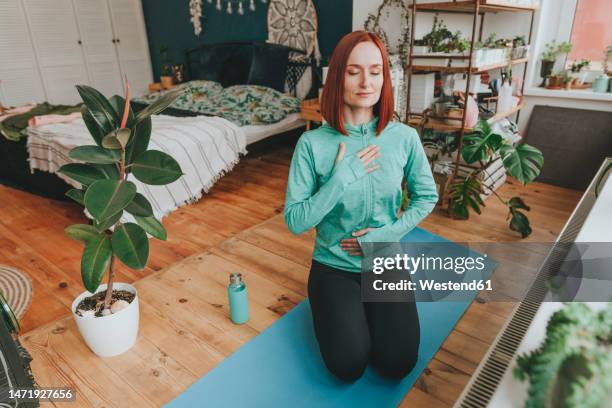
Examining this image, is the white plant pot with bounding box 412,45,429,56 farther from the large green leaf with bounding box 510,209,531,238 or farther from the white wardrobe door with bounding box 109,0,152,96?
the white wardrobe door with bounding box 109,0,152,96

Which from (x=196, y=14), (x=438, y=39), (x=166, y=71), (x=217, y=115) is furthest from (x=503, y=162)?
(x=166, y=71)

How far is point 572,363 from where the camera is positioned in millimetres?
533

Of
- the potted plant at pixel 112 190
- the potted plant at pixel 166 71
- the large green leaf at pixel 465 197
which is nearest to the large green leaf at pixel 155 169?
the potted plant at pixel 112 190

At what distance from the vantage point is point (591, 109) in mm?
2953

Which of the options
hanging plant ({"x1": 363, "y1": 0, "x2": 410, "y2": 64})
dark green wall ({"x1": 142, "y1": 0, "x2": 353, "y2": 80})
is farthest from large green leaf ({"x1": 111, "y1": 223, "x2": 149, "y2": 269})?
dark green wall ({"x1": 142, "y1": 0, "x2": 353, "y2": 80})

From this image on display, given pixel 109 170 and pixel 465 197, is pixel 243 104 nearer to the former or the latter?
pixel 465 197

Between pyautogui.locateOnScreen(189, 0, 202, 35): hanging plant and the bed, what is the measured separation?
24cm

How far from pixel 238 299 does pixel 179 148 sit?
4.67 feet

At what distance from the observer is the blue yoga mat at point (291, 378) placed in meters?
1.39

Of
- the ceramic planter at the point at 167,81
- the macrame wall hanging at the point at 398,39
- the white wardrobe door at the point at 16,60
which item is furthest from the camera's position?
the ceramic planter at the point at 167,81

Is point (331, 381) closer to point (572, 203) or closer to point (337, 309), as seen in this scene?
point (337, 309)

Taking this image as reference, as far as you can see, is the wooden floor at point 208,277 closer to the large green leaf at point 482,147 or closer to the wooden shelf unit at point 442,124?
the large green leaf at point 482,147

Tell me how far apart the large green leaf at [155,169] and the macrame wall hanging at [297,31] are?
2.87 meters

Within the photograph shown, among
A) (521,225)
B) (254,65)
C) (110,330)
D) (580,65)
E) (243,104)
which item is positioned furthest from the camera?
(254,65)
